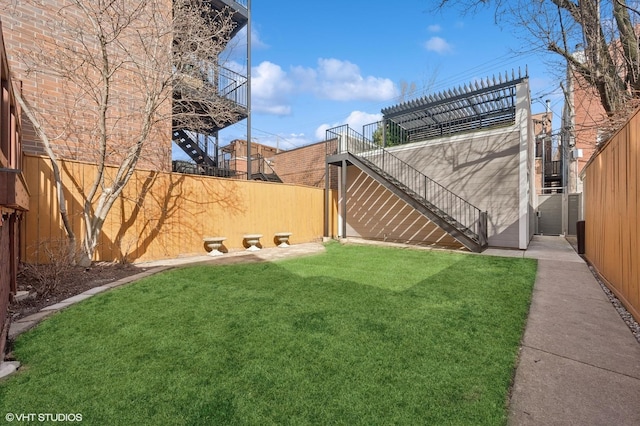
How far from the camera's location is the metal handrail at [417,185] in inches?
336

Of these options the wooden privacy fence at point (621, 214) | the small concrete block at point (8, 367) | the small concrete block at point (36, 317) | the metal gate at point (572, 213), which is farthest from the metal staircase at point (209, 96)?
the metal gate at point (572, 213)

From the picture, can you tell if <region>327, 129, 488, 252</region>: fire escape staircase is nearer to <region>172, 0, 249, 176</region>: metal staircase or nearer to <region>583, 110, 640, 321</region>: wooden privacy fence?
<region>583, 110, 640, 321</region>: wooden privacy fence

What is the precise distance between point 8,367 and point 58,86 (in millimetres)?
6375

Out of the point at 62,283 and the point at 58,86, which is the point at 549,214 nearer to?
the point at 62,283

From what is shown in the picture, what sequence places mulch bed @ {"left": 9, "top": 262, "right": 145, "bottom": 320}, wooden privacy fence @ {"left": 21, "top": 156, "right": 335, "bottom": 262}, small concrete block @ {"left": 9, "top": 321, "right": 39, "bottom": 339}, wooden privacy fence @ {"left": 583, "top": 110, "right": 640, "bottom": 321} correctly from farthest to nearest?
wooden privacy fence @ {"left": 21, "top": 156, "right": 335, "bottom": 262}, mulch bed @ {"left": 9, "top": 262, "right": 145, "bottom": 320}, wooden privacy fence @ {"left": 583, "top": 110, "right": 640, "bottom": 321}, small concrete block @ {"left": 9, "top": 321, "right": 39, "bottom": 339}

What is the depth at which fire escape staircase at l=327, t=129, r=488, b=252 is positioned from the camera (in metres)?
8.12

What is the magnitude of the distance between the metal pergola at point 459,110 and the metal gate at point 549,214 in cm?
568

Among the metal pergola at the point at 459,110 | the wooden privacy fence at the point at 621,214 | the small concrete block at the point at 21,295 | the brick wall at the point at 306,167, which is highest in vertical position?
the metal pergola at the point at 459,110

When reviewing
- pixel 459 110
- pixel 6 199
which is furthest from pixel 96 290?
pixel 459 110

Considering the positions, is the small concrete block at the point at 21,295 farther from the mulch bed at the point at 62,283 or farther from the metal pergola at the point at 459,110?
the metal pergola at the point at 459,110

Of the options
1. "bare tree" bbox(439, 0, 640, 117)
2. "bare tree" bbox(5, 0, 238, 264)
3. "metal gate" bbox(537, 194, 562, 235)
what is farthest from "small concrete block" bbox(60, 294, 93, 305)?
"metal gate" bbox(537, 194, 562, 235)

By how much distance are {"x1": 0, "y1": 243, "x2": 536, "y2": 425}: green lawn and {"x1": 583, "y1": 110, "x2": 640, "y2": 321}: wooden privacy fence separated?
1.04 metres

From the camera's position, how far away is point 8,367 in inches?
83.0

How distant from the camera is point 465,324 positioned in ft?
9.70
